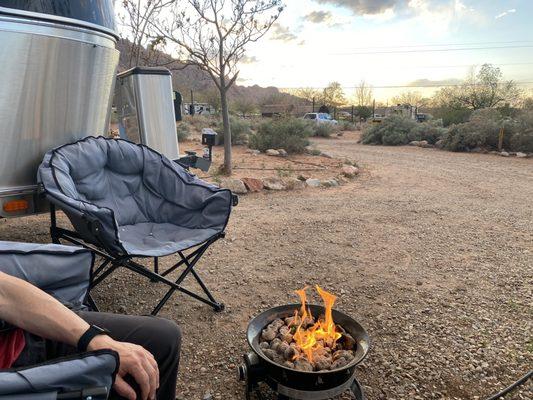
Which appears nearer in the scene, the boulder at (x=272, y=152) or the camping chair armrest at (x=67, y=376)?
the camping chair armrest at (x=67, y=376)

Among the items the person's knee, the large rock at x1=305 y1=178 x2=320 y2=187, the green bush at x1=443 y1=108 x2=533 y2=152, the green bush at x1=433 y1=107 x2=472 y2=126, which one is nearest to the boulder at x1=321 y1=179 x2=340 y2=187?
the large rock at x1=305 y1=178 x2=320 y2=187

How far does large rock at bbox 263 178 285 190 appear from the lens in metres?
6.48

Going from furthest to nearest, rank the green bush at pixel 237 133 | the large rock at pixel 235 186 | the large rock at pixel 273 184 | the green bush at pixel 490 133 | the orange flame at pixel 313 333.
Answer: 1. the green bush at pixel 237 133
2. the green bush at pixel 490 133
3. the large rock at pixel 273 184
4. the large rock at pixel 235 186
5. the orange flame at pixel 313 333

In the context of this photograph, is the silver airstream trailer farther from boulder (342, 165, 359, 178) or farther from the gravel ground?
boulder (342, 165, 359, 178)

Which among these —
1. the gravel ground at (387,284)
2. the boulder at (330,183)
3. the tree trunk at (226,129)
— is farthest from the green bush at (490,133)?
the tree trunk at (226,129)

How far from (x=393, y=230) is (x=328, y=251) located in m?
1.06

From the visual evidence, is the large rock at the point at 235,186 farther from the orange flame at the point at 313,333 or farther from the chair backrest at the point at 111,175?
→ the orange flame at the point at 313,333

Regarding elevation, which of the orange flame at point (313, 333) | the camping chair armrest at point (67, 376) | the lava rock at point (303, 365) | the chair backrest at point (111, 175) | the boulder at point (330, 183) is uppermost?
the chair backrest at point (111, 175)

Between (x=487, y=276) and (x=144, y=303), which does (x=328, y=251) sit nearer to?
(x=487, y=276)

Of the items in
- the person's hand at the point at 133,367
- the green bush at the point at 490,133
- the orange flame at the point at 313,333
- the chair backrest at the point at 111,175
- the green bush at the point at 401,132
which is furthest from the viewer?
the green bush at the point at 401,132

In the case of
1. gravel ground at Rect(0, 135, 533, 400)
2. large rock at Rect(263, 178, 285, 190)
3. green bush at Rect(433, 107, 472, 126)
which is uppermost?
green bush at Rect(433, 107, 472, 126)

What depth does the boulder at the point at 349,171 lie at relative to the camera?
26.4 ft

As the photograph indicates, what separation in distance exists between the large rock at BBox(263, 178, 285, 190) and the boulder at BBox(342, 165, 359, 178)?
6.08 ft

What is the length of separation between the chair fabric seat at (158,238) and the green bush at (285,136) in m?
8.49
